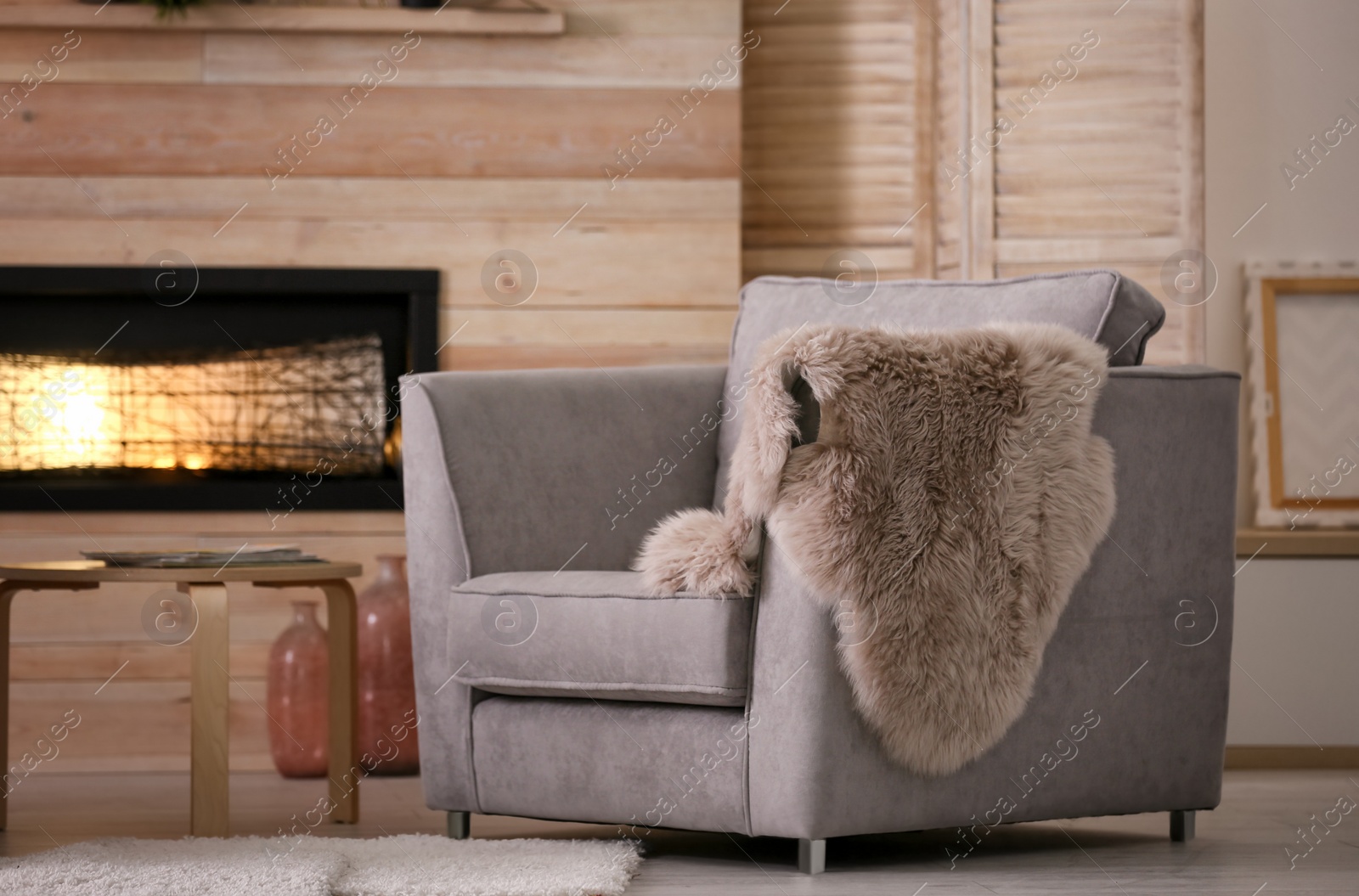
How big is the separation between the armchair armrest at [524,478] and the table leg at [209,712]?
Result: 284 mm

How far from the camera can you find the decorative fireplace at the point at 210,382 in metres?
3.00

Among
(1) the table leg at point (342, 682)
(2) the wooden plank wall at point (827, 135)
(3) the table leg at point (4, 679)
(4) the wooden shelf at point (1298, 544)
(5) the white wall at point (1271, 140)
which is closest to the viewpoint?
(3) the table leg at point (4, 679)

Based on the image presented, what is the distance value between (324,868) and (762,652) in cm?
62

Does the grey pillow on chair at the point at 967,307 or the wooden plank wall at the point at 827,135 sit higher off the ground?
the wooden plank wall at the point at 827,135

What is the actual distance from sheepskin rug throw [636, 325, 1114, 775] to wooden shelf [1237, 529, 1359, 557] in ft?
4.15

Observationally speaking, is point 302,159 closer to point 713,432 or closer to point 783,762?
point 713,432

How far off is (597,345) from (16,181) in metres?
1.32

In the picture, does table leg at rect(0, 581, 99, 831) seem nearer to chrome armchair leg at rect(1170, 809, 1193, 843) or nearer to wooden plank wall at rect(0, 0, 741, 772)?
wooden plank wall at rect(0, 0, 741, 772)

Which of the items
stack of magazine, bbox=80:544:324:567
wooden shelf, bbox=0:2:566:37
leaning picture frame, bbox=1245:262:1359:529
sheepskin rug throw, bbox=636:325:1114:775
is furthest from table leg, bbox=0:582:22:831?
leaning picture frame, bbox=1245:262:1359:529

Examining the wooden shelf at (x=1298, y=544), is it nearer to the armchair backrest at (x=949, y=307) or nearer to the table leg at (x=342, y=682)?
the armchair backrest at (x=949, y=307)

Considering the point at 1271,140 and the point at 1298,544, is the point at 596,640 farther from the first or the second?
the point at 1271,140

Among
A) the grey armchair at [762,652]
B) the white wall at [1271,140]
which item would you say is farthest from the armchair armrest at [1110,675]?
the white wall at [1271,140]

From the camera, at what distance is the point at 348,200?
119 inches

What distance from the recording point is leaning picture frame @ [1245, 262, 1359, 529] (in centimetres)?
306
